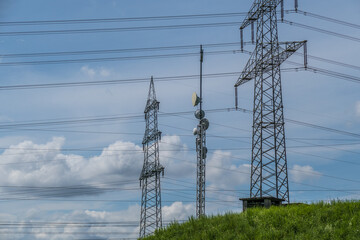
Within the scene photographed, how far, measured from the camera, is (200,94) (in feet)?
120

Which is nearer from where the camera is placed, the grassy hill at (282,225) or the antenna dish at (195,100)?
the grassy hill at (282,225)

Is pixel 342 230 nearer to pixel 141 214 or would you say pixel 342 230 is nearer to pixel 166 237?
pixel 166 237

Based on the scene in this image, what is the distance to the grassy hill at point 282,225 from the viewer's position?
2328 cm

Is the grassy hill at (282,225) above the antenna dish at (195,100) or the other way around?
the other way around

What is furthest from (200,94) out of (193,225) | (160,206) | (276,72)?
(160,206)

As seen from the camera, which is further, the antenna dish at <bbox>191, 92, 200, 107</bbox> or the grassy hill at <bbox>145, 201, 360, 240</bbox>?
the antenna dish at <bbox>191, 92, 200, 107</bbox>

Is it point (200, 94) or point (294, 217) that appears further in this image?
point (200, 94)

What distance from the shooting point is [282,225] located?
2473cm

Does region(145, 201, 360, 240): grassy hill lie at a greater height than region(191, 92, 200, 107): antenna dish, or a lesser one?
lesser

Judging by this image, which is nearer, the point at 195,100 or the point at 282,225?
the point at 282,225

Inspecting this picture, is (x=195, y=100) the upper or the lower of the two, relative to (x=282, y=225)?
upper

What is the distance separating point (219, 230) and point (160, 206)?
81.6 feet

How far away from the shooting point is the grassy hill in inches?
917

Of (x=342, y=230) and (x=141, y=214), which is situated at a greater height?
(x=141, y=214)
